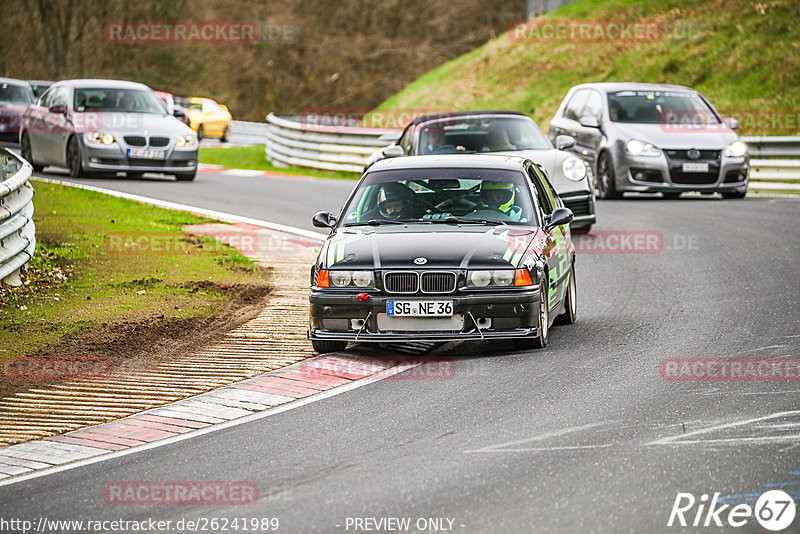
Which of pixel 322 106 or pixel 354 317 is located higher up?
pixel 354 317

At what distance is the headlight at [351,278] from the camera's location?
9.86 meters

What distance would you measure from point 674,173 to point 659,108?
1.60m

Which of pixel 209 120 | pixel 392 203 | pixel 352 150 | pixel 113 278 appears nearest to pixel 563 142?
pixel 113 278

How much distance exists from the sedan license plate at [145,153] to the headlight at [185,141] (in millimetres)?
338

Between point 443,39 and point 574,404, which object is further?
point 443,39

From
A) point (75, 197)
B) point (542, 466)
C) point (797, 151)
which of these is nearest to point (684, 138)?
point (797, 151)

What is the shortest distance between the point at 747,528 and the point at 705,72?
27.3 m

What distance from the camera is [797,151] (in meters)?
23.9

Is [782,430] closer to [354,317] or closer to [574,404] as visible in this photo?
[574,404]

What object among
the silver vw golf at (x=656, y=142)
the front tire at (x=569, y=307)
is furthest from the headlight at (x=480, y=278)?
the silver vw golf at (x=656, y=142)

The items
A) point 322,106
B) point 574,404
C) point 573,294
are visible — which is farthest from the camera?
point 322,106

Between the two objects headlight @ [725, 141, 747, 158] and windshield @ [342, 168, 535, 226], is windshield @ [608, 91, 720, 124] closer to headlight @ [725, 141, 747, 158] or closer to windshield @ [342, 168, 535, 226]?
headlight @ [725, 141, 747, 158]
